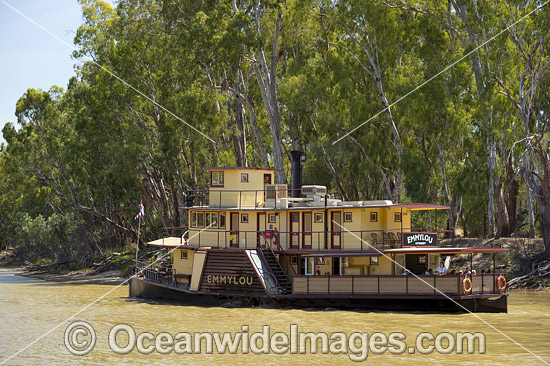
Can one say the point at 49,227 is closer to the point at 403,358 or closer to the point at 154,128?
the point at 154,128

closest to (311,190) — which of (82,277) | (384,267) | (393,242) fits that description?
(393,242)

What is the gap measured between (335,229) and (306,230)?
1.47m

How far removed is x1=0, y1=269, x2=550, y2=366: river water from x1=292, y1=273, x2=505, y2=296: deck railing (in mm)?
826

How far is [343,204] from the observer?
28797mm

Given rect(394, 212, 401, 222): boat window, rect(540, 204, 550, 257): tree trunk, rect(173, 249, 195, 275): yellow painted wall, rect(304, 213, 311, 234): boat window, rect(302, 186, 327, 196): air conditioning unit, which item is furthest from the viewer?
rect(540, 204, 550, 257): tree trunk

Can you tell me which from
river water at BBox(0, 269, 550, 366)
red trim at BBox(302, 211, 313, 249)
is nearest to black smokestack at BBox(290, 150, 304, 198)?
red trim at BBox(302, 211, 313, 249)

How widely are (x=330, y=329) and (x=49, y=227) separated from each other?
4657 centimetres

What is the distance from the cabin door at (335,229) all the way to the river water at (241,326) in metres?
3.01

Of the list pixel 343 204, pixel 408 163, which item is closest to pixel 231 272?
pixel 343 204

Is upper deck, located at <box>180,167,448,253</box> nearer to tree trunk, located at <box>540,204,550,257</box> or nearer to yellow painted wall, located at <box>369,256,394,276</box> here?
yellow painted wall, located at <box>369,256,394,276</box>

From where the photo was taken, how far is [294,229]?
29641 mm

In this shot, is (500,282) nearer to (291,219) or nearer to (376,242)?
(376,242)

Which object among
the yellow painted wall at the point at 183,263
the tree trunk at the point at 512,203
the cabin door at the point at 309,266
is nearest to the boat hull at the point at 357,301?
the yellow painted wall at the point at 183,263

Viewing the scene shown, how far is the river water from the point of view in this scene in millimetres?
19266
